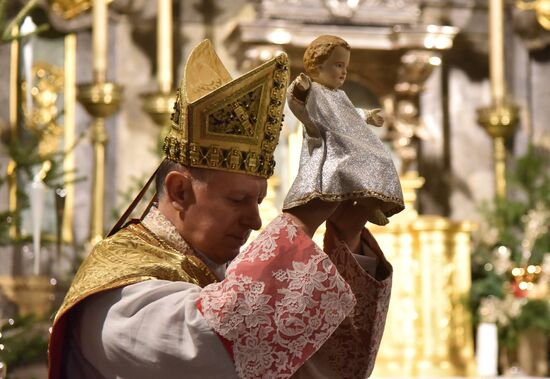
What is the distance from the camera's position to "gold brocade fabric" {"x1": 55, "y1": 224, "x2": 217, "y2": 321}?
8.32 feet

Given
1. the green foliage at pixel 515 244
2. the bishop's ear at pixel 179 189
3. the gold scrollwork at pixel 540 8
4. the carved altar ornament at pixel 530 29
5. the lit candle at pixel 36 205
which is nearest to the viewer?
the bishop's ear at pixel 179 189

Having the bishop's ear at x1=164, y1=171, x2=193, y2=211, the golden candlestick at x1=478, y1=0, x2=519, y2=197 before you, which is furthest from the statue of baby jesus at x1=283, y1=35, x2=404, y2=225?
the golden candlestick at x1=478, y1=0, x2=519, y2=197

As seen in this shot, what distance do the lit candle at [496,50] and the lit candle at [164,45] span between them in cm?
212

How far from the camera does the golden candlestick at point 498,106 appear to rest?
26.5ft

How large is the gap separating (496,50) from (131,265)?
19.2 ft

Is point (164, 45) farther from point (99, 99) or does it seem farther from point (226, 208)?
point (226, 208)

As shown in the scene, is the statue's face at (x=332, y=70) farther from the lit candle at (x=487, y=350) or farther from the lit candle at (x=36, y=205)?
the lit candle at (x=487, y=350)

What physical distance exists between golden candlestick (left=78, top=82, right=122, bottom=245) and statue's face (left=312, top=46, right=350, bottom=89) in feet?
16.6

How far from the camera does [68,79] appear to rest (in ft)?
25.9

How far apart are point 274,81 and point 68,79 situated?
216 inches

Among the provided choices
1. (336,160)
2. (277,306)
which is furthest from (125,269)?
(336,160)

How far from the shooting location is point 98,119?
7.58m

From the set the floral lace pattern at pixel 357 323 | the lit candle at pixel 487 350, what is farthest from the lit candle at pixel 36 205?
the floral lace pattern at pixel 357 323

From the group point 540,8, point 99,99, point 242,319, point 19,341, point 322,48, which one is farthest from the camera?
point 540,8
